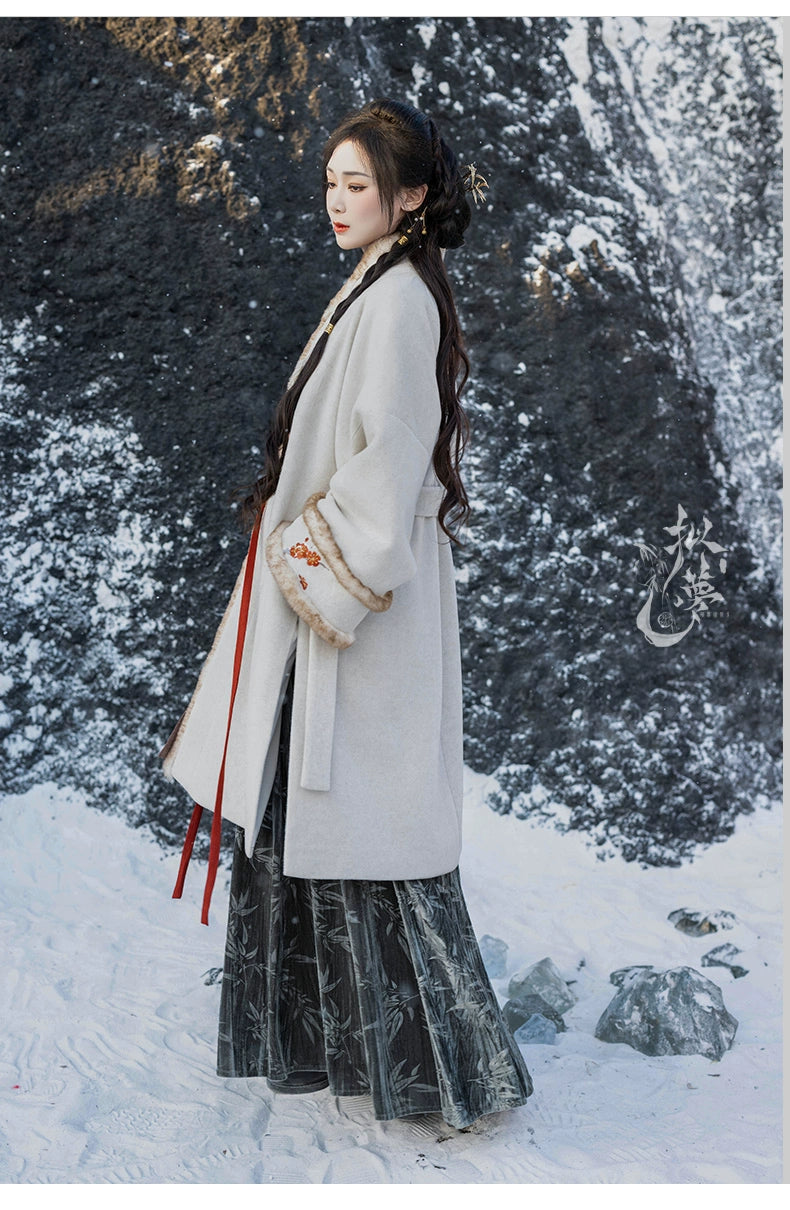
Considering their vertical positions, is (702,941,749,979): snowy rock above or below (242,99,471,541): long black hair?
below

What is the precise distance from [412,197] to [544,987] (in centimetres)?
179

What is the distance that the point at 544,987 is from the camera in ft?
8.55

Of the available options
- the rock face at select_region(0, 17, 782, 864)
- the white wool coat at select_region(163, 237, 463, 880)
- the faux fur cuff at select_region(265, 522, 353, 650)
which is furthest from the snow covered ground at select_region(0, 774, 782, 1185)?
the faux fur cuff at select_region(265, 522, 353, 650)

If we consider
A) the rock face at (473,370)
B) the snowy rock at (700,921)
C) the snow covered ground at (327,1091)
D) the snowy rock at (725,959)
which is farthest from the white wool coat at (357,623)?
the rock face at (473,370)

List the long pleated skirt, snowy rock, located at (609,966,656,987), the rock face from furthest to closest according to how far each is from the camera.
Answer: the rock face, snowy rock, located at (609,966,656,987), the long pleated skirt

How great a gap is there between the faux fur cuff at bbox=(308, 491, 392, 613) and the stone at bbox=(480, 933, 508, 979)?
133cm

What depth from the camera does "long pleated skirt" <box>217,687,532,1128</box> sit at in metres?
1.89

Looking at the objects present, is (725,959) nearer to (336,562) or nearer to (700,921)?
(700,921)

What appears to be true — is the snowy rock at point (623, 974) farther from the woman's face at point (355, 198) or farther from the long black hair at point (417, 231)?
the woman's face at point (355, 198)

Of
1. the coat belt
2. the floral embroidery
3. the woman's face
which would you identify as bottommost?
the coat belt

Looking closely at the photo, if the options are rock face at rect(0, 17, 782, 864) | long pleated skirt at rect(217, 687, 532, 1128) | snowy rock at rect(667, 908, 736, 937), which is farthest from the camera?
rock face at rect(0, 17, 782, 864)

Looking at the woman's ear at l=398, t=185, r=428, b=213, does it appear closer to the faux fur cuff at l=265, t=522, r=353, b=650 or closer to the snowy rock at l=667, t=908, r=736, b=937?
the faux fur cuff at l=265, t=522, r=353, b=650

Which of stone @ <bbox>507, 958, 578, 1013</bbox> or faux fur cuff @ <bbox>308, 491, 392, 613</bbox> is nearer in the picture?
faux fur cuff @ <bbox>308, 491, 392, 613</bbox>

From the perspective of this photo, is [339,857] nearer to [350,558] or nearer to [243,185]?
[350,558]
